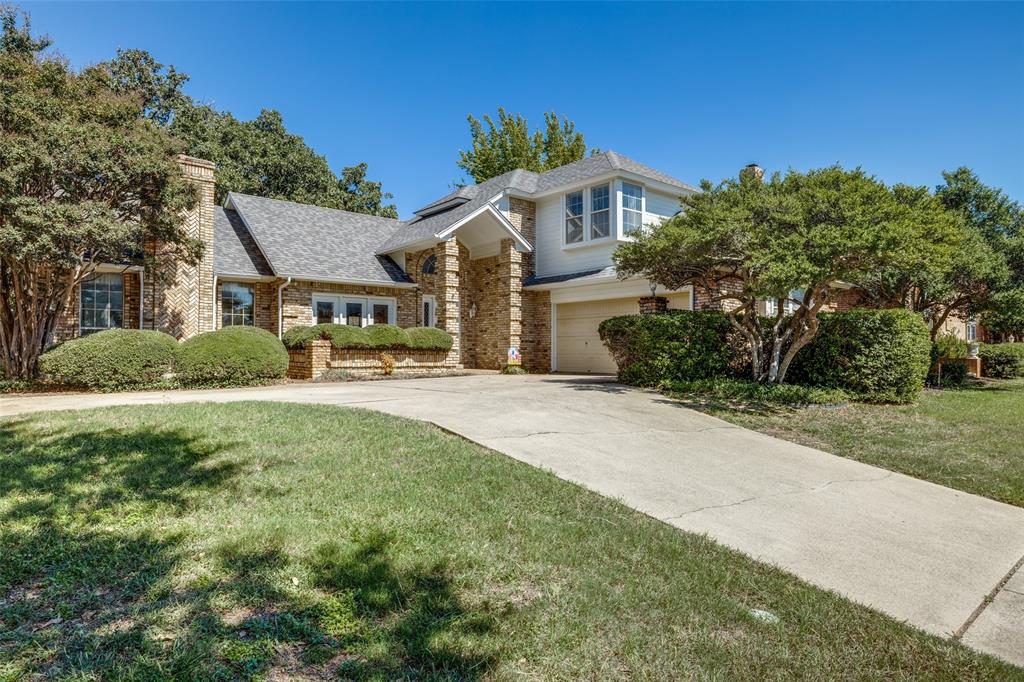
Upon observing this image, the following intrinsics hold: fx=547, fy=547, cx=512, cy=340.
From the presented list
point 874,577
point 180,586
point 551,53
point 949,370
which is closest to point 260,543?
point 180,586

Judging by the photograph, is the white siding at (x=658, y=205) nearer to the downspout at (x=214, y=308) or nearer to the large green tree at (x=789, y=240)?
the large green tree at (x=789, y=240)

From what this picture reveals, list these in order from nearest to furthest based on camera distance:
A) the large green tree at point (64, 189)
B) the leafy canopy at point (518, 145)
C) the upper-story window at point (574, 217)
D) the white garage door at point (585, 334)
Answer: the large green tree at point (64, 189), the white garage door at point (585, 334), the upper-story window at point (574, 217), the leafy canopy at point (518, 145)

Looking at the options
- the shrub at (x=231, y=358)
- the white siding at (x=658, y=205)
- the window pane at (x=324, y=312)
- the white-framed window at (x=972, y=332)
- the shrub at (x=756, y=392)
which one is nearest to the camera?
the shrub at (x=756, y=392)

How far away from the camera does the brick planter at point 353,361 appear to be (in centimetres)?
1582

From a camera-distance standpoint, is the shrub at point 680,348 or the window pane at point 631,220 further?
the window pane at point 631,220

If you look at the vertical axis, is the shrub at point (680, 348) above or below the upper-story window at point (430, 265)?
below

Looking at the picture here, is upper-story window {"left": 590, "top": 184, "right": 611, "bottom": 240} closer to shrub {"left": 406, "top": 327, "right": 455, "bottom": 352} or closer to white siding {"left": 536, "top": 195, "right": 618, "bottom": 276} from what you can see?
white siding {"left": 536, "top": 195, "right": 618, "bottom": 276}

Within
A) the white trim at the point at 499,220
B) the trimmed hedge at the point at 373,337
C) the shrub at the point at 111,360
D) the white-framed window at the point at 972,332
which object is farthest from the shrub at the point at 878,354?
the white-framed window at the point at 972,332

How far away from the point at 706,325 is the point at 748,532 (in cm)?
939

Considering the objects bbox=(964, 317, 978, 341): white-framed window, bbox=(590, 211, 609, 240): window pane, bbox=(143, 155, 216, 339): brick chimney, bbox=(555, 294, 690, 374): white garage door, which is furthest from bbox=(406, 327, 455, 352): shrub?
bbox=(964, 317, 978, 341): white-framed window

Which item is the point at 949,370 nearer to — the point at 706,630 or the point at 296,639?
the point at 706,630

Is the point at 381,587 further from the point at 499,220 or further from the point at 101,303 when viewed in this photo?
the point at 499,220

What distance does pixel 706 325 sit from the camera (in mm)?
13375

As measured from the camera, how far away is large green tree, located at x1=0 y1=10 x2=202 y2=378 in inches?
443
